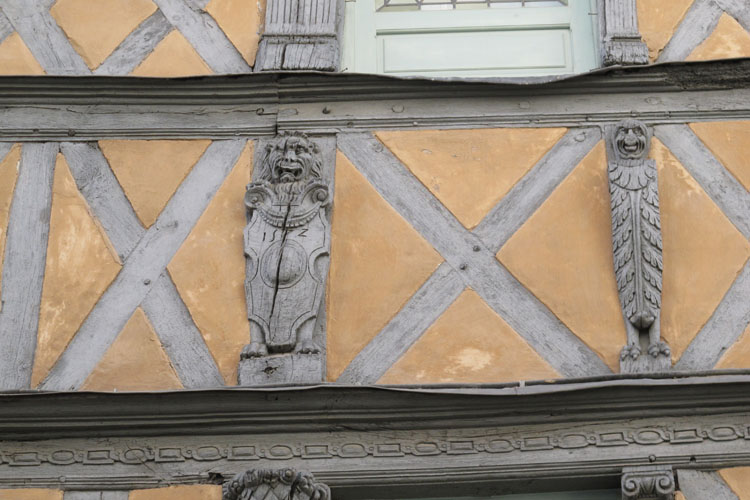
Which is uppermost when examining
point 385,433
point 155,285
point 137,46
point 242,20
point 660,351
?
point 242,20

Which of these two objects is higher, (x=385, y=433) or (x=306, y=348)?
(x=306, y=348)

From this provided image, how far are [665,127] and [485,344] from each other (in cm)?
119

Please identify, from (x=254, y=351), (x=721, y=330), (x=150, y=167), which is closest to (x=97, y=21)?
(x=150, y=167)

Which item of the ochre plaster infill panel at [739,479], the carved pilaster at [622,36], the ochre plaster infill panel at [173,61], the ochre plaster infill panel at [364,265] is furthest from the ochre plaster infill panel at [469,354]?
the ochre plaster infill panel at [173,61]

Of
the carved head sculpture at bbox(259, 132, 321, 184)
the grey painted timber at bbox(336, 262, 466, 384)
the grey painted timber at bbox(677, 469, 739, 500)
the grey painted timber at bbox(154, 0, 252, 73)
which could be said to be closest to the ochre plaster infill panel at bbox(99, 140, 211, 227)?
the carved head sculpture at bbox(259, 132, 321, 184)

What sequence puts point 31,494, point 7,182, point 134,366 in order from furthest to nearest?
point 7,182 → point 134,366 → point 31,494

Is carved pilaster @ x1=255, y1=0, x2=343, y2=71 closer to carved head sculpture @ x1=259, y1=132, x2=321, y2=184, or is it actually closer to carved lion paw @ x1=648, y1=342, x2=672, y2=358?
A: carved head sculpture @ x1=259, y1=132, x2=321, y2=184

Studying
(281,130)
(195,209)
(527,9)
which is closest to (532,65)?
(527,9)

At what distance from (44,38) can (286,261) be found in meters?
1.57

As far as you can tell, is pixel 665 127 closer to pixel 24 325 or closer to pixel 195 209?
pixel 195 209

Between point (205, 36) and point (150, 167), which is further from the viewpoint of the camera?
point (205, 36)

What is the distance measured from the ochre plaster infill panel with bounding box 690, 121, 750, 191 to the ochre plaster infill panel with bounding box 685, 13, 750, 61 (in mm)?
340

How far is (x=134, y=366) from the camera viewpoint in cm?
638

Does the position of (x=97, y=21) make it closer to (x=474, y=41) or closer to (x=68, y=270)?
(x=68, y=270)
